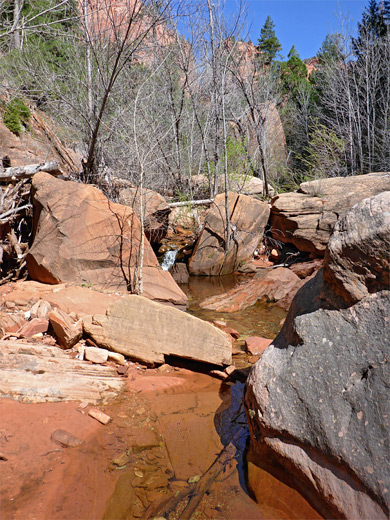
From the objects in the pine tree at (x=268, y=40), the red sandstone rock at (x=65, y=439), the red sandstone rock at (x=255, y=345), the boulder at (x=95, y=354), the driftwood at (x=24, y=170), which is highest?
the pine tree at (x=268, y=40)

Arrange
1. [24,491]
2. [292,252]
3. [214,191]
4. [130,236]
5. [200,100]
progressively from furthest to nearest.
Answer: [200,100] < [214,191] < [292,252] < [130,236] < [24,491]

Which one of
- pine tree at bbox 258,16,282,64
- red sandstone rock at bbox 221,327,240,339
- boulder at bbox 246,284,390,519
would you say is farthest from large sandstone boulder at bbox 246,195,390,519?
pine tree at bbox 258,16,282,64

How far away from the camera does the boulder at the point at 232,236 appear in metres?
9.42

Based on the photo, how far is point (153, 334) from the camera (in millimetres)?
4105

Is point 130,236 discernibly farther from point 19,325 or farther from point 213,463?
point 213,463

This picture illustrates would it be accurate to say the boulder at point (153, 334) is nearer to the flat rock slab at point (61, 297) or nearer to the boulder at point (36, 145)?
the flat rock slab at point (61, 297)

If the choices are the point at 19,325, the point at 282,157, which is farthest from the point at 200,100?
the point at 19,325

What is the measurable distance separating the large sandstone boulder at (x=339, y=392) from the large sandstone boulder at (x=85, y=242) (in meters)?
3.88

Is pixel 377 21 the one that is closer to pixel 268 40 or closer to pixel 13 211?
pixel 268 40

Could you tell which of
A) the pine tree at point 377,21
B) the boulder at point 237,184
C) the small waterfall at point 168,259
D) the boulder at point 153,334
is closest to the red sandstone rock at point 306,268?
the small waterfall at point 168,259

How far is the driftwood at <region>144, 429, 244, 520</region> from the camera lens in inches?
89.0

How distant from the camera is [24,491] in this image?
Answer: 7.38ft

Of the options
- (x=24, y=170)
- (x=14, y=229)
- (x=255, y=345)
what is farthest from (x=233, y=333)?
(x=24, y=170)

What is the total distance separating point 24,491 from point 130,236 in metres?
4.60
